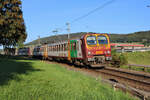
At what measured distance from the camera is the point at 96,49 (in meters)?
13.5

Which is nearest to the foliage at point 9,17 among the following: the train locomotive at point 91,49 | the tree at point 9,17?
the tree at point 9,17

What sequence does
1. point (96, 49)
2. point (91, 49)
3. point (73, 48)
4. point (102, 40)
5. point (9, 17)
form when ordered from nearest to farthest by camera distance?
point (91, 49) < point (96, 49) < point (102, 40) < point (73, 48) < point (9, 17)

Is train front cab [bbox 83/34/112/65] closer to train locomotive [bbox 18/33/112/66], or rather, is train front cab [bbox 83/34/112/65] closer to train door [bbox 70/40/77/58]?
train locomotive [bbox 18/33/112/66]

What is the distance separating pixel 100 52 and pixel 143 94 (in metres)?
8.58

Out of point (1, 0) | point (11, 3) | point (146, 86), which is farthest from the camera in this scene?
point (11, 3)

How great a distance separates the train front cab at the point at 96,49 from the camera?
13.1 metres

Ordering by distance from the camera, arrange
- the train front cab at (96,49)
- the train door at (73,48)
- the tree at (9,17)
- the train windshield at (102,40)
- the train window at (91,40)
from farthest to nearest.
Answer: the tree at (9,17) → the train door at (73,48) → the train windshield at (102,40) → the train window at (91,40) → the train front cab at (96,49)

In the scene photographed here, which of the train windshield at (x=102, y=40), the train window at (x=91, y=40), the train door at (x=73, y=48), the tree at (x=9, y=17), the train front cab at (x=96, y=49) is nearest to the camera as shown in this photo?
the train front cab at (x=96, y=49)

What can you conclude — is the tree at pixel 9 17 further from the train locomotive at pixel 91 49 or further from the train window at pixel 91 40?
the train window at pixel 91 40

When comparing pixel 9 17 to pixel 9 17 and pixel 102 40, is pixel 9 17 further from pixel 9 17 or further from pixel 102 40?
pixel 102 40

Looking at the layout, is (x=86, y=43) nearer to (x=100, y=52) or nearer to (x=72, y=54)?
(x=100, y=52)

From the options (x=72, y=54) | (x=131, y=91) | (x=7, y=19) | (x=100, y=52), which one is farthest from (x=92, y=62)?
(x=7, y=19)

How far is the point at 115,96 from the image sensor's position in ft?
17.1

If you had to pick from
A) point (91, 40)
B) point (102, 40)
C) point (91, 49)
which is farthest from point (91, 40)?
point (102, 40)
